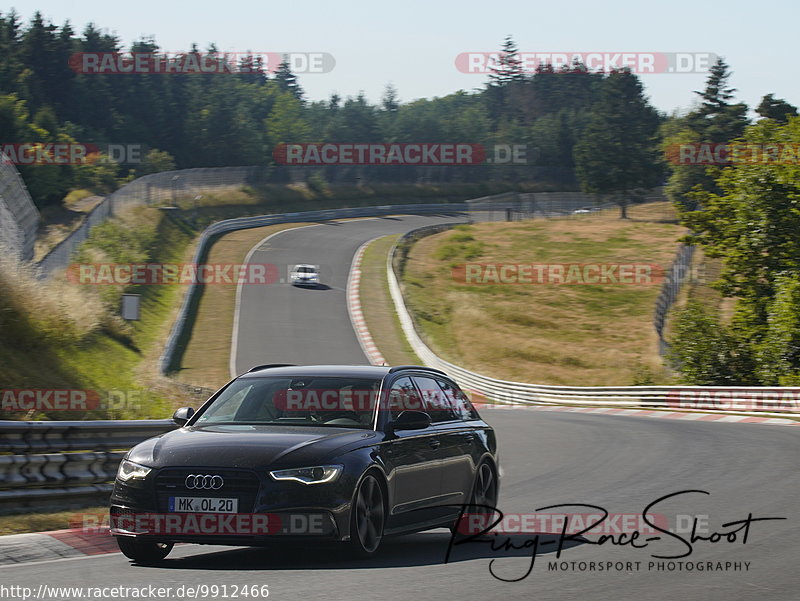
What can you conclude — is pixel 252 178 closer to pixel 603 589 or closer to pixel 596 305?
pixel 596 305

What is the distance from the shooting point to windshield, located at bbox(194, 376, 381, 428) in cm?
845

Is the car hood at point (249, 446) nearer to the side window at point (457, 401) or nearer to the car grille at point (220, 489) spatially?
the car grille at point (220, 489)

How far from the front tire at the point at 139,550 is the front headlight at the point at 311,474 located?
1047mm

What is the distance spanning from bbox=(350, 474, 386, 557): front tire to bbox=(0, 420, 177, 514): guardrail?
147 inches

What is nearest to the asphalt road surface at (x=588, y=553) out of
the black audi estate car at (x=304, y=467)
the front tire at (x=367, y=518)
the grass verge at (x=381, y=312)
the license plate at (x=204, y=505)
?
the front tire at (x=367, y=518)

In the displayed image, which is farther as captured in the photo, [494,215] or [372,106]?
[372,106]

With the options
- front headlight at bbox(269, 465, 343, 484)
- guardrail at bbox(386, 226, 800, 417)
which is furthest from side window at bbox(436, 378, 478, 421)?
guardrail at bbox(386, 226, 800, 417)

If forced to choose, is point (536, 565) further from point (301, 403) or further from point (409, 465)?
point (301, 403)

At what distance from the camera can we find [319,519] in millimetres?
7379

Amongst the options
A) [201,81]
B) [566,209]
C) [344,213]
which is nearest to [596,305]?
[344,213]

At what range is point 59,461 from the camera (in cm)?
1041

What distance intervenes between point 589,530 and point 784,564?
216 cm

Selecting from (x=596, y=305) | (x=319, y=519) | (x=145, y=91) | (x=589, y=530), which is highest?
(x=145, y=91)

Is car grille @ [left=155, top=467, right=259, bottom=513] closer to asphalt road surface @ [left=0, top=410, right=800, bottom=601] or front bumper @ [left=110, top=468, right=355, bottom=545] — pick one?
front bumper @ [left=110, top=468, right=355, bottom=545]
